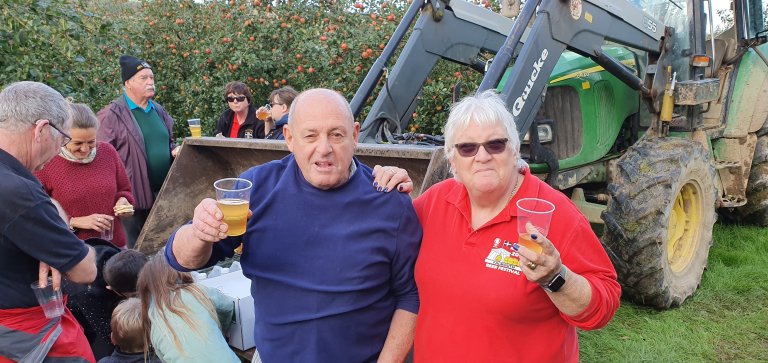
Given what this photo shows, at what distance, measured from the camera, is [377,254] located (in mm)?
1961

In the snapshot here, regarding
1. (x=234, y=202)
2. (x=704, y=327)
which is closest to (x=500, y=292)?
(x=234, y=202)

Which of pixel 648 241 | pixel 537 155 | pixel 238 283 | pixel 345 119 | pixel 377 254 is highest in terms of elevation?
pixel 345 119

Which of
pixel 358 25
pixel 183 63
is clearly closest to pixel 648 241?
pixel 358 25

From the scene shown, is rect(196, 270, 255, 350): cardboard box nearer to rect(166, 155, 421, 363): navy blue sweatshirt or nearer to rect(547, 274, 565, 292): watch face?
rect(166, 155, 421, 363): navy blue sweatshirt

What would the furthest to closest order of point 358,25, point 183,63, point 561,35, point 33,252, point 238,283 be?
point 183,63 < point 358,25 < point 561,35 < point 238,283 < point 33,252

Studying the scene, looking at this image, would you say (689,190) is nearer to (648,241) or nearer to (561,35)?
(648,241)

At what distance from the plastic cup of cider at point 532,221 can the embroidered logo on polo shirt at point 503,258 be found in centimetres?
16

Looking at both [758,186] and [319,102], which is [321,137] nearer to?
[319,102]

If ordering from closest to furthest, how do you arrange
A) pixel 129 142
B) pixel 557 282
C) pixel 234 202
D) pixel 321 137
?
pixel 557 282, pixel 234 202, pixel 321 137, pixel 129 142

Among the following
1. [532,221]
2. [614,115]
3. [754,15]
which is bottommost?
[614,115]

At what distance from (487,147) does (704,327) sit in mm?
2940

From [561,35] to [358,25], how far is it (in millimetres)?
4116

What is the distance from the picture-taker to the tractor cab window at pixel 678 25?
4.70m

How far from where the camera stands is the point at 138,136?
467cm
